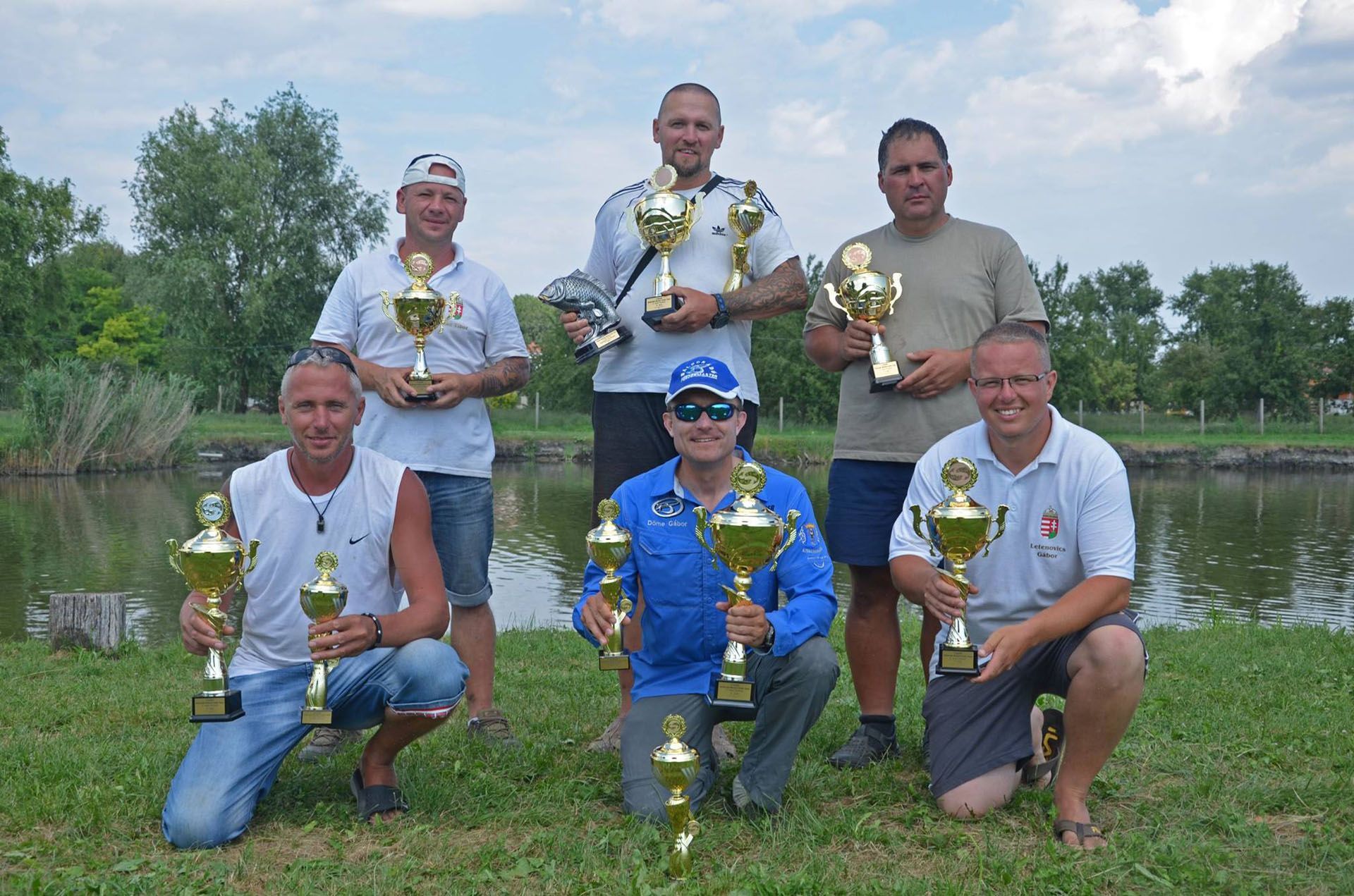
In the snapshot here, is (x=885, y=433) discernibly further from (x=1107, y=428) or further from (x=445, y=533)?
(x=1107, y=428)

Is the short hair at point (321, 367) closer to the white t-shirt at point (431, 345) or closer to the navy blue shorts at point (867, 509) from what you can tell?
the white t-shirt at point (431, 345)

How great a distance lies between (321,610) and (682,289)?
1.93 metres

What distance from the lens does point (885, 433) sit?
467 cm

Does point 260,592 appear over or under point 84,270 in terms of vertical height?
under

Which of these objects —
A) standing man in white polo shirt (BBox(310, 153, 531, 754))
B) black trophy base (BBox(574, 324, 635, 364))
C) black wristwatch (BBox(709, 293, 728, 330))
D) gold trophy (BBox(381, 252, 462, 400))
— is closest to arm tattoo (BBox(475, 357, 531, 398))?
standing man in white polo shirt (BBox(310, 153, 531, 754))

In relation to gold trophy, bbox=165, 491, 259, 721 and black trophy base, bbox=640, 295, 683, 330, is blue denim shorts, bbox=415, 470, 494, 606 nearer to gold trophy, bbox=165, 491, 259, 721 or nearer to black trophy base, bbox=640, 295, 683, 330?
black trophy base, bbox=640, 295, 683, 330

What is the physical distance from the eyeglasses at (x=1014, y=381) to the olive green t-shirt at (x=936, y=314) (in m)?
0.79

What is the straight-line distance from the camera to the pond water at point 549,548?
1252cm

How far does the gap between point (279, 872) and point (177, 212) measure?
43117mm

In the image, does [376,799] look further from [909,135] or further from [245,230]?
[245,230]

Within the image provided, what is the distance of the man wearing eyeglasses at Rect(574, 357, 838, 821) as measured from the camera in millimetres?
3828

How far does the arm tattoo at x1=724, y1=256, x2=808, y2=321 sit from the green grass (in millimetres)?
1833

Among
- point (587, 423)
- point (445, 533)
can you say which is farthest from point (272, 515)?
point (587, 423)

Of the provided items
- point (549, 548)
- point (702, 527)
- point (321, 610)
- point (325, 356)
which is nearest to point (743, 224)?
point (702, 527)
